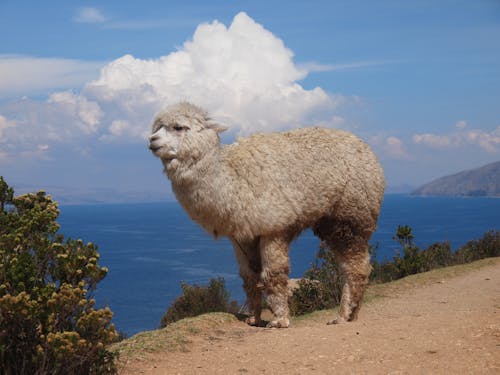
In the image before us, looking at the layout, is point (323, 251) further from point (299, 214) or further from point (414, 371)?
point (414, 371)

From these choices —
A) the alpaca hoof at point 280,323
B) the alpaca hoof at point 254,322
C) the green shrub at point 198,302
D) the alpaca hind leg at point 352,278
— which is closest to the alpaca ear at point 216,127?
the alpaca hind leg at point 352,278

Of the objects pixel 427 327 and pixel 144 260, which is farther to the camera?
pixel 144 260

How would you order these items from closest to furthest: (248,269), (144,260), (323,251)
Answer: (248,269) < (323,251) < (144,260)

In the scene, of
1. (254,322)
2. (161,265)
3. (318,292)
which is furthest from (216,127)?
(161,265)

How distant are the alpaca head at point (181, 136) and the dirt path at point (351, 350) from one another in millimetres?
2328

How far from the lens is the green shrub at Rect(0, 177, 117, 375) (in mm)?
5234

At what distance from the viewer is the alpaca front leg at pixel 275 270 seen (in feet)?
26.5

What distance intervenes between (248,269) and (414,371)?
315 centimetres

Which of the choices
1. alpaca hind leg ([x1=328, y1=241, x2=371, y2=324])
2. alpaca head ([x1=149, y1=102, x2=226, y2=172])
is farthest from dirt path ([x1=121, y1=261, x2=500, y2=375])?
alpaca head ([x1=149, y1=102, x2=226, y2=172])

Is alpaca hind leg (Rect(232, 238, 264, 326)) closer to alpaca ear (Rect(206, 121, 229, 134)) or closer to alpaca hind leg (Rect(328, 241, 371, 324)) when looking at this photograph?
alpaca hind leg (Rect(328, 241, 371, 324))

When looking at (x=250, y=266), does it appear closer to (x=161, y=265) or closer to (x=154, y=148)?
(x=154, y=148)

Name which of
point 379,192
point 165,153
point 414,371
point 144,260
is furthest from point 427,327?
point 144,260

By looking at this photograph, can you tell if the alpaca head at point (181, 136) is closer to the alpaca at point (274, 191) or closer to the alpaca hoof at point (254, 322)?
the alpaca at point (274, 191)

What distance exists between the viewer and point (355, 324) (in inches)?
322
